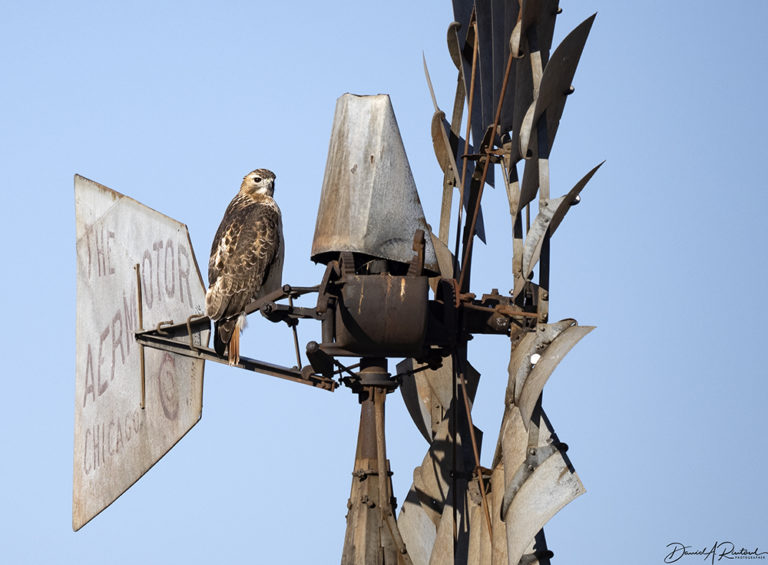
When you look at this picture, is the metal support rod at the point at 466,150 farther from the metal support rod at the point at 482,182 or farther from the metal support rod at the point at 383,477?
the metal support rod at the point at 383,477

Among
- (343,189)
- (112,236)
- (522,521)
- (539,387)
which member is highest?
(112,236)

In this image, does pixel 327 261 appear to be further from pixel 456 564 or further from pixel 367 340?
pixel 456 564

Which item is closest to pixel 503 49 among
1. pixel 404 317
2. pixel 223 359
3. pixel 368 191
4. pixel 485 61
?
pixel 485 61

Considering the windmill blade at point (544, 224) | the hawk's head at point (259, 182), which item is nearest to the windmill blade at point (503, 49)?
the windmill blade at point (544, 224)

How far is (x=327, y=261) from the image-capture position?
472 inches

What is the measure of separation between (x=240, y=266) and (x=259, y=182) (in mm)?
1559

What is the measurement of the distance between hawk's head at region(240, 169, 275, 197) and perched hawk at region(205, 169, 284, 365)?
1.12ft

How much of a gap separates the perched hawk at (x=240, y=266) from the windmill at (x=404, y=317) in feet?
0.90

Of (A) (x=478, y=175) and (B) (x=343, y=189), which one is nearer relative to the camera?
(B) (x=343, y=189)

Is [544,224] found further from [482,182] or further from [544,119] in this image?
[482,182]

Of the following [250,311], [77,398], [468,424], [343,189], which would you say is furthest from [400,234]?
[77,398]

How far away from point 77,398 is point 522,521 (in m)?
5.28

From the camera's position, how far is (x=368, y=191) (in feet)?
38.2

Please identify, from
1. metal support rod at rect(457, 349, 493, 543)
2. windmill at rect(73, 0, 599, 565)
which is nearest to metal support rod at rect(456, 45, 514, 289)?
windmill at rect(73, 0, 599, 565)
